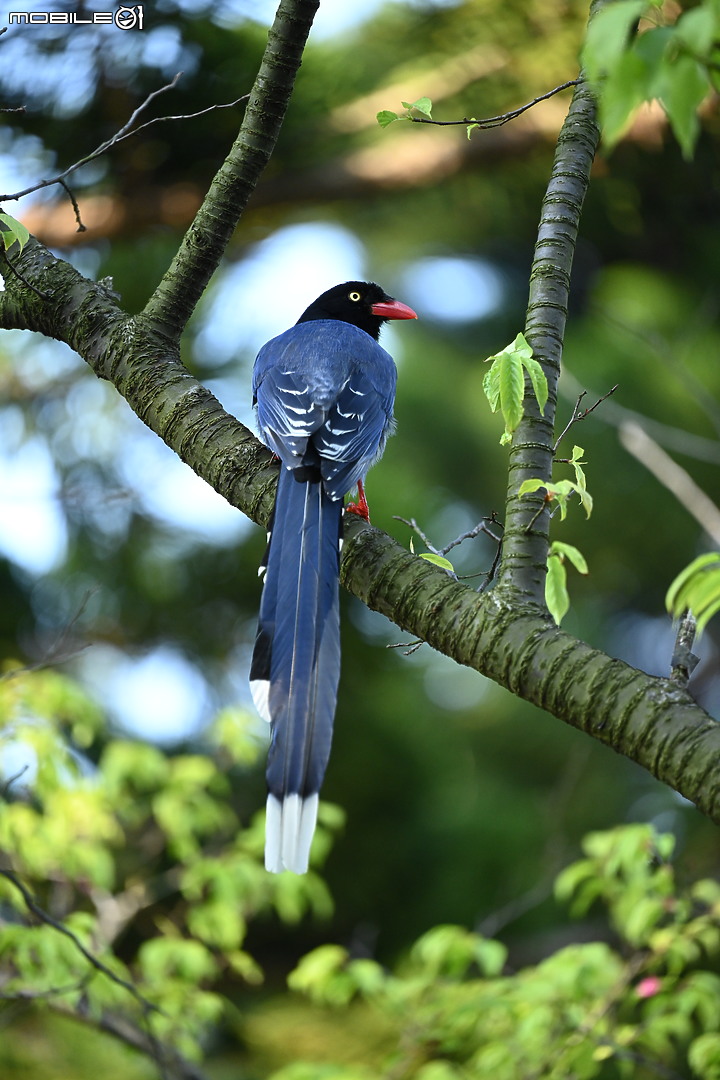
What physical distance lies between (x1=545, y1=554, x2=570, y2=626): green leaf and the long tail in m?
0.47

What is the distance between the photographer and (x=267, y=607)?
2.45 metres

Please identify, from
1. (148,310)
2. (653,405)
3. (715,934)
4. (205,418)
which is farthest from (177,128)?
(653,405)

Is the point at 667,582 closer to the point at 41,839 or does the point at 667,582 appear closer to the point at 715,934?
the point at 715,934

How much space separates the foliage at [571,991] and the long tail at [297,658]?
2.27m

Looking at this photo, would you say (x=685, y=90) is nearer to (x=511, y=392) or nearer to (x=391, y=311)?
(x=511, y=392)

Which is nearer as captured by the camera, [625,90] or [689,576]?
[625,90]

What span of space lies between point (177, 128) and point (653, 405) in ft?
17.5

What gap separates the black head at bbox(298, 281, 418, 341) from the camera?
5.12 metres

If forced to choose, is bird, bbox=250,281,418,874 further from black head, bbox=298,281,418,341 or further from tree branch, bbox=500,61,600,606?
black head, bbox=298,281,418,341

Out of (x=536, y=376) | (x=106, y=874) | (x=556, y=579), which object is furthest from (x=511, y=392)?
(x=106, y=874)

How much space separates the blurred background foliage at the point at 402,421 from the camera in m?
5.49

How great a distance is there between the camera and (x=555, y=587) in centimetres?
230

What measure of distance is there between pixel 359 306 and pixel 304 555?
2.90m

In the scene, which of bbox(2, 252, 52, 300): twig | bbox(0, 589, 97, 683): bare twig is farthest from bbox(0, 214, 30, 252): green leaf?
bbox(0, 589, 97, 683): bare twig
